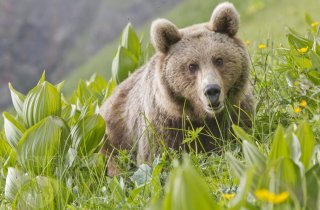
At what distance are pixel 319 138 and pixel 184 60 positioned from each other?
4.98ft

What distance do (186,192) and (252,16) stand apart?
1676 cm

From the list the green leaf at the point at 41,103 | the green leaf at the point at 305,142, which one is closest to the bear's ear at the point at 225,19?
the green leaf at the point at 41,103

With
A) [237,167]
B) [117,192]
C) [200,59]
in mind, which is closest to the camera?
[237,167]

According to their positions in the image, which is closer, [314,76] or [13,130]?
[314,76]

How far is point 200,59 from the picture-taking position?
507 cm

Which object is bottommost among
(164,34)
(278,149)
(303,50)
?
(303,50)

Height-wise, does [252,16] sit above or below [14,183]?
below

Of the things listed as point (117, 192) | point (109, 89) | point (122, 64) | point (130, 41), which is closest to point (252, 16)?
point (130, 41)

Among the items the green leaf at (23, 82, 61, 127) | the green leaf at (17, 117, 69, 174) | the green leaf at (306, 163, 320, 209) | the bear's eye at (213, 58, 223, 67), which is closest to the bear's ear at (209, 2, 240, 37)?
the bear's eye at (213, 58, 223, 67)

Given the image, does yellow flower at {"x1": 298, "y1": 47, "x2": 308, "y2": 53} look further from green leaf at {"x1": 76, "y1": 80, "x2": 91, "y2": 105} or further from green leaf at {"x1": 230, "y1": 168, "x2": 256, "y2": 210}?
green leaf at {"x1": 76, "y1": 80, "x2": 91, "y2": 105}

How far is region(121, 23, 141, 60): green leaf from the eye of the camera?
22.9 ft

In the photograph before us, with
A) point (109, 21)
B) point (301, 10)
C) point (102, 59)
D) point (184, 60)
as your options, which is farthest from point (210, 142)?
point (109, 21)

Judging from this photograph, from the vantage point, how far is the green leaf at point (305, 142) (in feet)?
10.2

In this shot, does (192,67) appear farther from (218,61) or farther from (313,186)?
(313,186)
